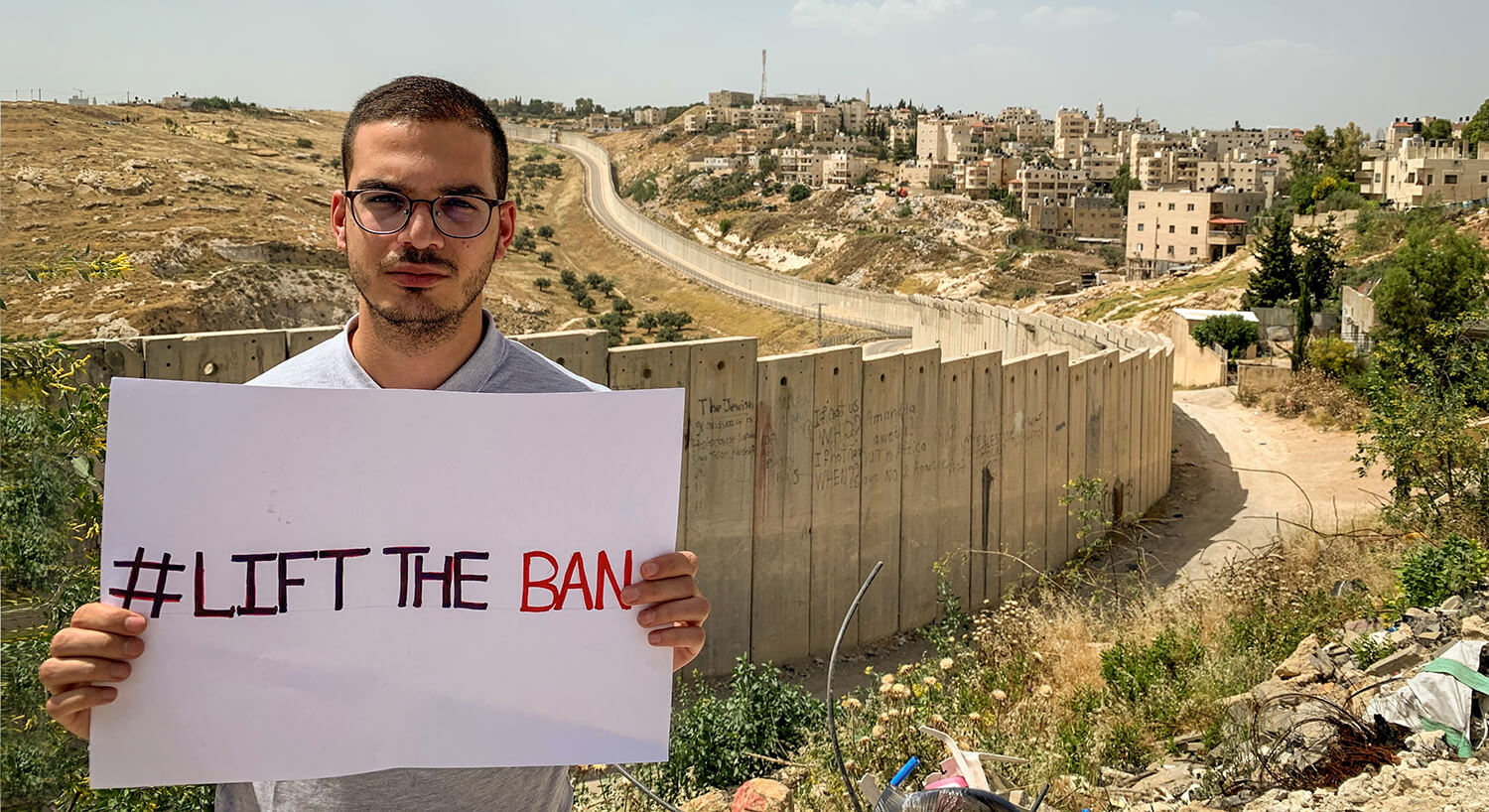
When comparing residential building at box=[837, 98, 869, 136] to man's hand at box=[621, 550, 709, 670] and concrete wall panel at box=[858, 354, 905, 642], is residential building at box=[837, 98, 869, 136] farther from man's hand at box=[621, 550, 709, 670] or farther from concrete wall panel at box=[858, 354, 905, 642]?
man's hand at box=[621, 550, 709, 670]

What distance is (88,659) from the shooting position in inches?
76.4

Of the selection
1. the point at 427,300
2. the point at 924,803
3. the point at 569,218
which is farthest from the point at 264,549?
the point at 569,218

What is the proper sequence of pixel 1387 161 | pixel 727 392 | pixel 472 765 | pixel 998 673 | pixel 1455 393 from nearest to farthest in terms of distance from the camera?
pixel 472 765
pixel 998 673
pixel 727 392
pixel 1455 393
pixel 1387 161

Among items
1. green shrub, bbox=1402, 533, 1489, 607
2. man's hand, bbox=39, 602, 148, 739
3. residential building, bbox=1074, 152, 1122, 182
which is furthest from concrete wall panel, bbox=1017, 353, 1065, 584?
residential building, bbox=1074, 152, 1122, 182

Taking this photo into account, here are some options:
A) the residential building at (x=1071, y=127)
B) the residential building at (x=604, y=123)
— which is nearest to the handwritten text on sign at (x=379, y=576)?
the residential building at (x=604, y=123)

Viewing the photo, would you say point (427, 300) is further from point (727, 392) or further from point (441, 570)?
point (727, 392)

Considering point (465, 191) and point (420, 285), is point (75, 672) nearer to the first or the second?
point (420, 285)

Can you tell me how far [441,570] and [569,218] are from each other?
74.9 metres

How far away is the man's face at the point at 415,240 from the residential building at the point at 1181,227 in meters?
85.7

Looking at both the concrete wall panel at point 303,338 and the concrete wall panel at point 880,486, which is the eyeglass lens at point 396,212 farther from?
the concrete wall panel at point 880,486

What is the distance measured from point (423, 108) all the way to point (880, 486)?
354 inches

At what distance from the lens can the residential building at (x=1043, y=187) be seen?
4338 inches

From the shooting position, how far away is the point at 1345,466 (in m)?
17.2

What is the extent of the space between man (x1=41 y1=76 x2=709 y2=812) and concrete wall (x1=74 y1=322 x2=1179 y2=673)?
18.6 feet
